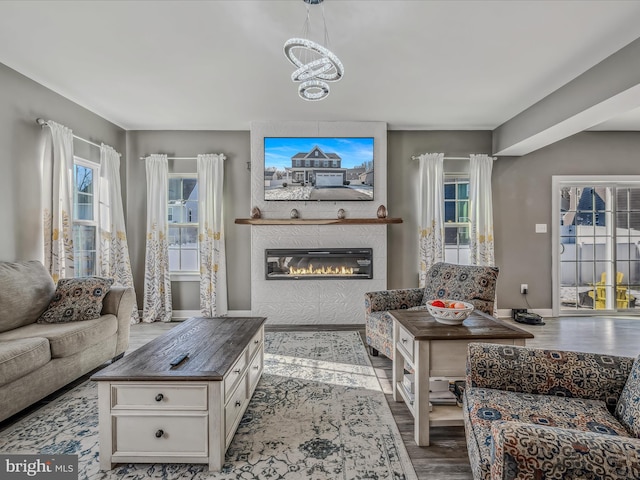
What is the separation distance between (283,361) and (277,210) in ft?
7.13

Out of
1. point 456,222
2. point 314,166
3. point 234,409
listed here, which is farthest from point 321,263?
point 234,409

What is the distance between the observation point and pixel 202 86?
345 cm

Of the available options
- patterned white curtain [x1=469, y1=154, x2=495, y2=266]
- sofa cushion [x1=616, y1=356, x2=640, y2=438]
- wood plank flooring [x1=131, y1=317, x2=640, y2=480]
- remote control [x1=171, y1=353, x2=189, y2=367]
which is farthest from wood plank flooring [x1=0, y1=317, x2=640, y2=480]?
remote control [x1=171, y1=353, x2=189, y2=367]

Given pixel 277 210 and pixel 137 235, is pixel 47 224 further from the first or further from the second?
pixel 277 210

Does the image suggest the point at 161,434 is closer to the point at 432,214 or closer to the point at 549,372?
the point at 549,372

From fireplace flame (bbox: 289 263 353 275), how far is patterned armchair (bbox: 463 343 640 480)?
3.06 meters

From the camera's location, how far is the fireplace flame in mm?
4656

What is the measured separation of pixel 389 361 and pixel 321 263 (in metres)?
1.84

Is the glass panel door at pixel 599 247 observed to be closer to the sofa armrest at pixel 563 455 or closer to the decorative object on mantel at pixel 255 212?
the decorative object on mantel at pixel 255 212

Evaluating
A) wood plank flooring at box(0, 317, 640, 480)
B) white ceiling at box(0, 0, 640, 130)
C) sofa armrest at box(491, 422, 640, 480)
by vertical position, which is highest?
white ceiling at box(0, 0, 640, 130)

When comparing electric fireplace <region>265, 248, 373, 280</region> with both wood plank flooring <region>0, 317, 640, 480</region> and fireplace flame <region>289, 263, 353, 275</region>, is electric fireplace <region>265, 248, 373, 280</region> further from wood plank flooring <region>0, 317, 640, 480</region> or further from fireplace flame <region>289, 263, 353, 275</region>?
wood plank flooring <region>0, 317, 640, 480</region>

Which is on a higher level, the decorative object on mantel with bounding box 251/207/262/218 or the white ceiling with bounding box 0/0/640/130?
the white ceiling with bounding box 0/0/640/130

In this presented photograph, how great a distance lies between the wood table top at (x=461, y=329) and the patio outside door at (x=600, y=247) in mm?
3764

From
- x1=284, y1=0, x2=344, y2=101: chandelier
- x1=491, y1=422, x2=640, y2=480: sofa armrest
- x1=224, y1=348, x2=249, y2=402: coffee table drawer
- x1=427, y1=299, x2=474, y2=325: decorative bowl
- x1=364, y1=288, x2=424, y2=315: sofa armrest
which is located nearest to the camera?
x1=491, y1=422, x2=640, y2=480: sofa armrest
